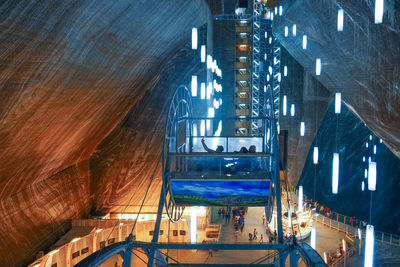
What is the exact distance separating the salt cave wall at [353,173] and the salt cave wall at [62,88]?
47.2 feet

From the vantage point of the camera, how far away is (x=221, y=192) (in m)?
8.03

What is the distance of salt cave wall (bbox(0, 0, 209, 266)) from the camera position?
7.18 m

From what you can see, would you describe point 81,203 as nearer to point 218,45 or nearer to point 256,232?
point 256,232

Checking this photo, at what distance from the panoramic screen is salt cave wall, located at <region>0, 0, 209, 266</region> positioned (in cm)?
379

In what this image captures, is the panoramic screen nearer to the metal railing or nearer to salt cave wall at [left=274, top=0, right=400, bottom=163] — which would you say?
salt cave wall at [left=274, top=0, right=400, bottom=163]

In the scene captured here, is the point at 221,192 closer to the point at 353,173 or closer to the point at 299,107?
Answer: the point at 299,107

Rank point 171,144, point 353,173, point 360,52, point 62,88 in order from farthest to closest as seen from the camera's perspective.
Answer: point 353,173 < point 360,52 < point 62,88 < point 171,144

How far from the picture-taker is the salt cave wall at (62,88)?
7180mm

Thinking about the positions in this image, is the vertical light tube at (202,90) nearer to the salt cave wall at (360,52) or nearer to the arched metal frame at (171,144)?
the salt cave wall at (360,52)

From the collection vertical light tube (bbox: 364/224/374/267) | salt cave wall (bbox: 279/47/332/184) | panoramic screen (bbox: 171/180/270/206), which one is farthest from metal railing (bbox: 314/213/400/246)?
panoramic screen (bbox: 171/180/270/206)

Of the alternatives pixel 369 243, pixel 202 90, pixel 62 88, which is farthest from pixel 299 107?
pixel 62 88

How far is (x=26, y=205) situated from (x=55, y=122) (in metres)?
4.81

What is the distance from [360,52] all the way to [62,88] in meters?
8.34

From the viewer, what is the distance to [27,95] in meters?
8.64
